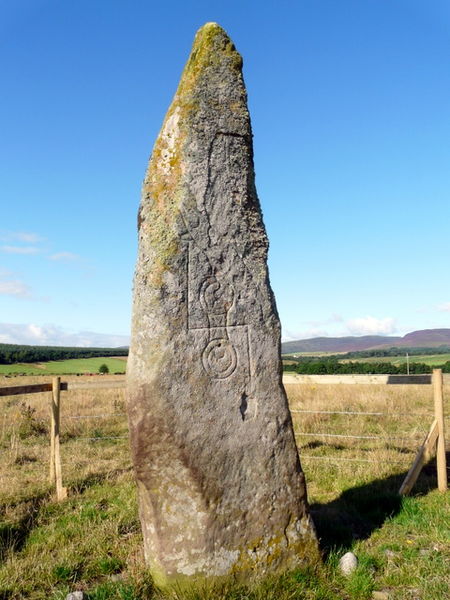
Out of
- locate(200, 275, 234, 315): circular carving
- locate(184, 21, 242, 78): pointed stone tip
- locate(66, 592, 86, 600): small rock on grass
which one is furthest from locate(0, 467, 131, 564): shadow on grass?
locate(184, 21, 242, 78): pointed stone tip

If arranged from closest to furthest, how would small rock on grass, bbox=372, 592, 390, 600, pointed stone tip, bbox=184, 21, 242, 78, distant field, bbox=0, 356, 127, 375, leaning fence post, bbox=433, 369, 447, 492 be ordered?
1. small rock on grass, bbox=372, 592, 390, 600
2. pointed stone tip, bbox=184, 21, 242, 78
3. leaning fence post, bbox=433, 369, 447, 492
4. distant field, bbox=0, 356, 127, 375

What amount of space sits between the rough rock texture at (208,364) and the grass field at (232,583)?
357 mm

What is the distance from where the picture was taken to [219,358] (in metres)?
4.29

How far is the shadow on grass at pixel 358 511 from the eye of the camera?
4.98 m

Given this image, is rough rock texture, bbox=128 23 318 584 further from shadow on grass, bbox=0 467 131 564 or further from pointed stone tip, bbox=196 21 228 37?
shadow on grass, bbox=0 467 131 564

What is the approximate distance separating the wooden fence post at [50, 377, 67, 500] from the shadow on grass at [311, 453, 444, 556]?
314 centimetres

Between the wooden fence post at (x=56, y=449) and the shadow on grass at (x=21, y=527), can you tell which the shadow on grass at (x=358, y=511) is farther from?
the wooden fence post at (x=56, y=449)

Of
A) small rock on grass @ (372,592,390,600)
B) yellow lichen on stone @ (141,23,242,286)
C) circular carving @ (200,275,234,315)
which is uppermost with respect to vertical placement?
yellow lichen on stone @ (141,23,242,286)

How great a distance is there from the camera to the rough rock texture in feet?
13.4

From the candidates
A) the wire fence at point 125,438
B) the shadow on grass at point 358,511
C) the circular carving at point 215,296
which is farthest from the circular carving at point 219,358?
the wire fence at point 125,438

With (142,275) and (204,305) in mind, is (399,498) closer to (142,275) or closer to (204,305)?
(204,305)

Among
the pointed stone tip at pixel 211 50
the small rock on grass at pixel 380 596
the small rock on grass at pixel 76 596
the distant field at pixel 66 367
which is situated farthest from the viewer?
the distant field at pixel 66 367

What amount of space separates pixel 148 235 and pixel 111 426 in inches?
312

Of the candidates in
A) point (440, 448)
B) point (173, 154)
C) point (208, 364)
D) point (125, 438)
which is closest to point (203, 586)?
point (208, 364)
